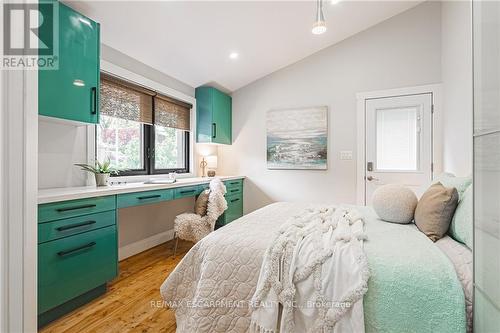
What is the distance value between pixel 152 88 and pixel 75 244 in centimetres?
203

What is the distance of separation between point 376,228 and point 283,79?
2.95 metres

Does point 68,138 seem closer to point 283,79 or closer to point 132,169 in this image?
point 132,169

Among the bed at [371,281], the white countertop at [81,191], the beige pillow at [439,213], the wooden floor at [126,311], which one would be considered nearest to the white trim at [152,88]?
the white countertop at [81,191]

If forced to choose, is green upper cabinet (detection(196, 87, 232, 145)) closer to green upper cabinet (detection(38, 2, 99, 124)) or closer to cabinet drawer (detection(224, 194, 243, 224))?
cabinet drawer (detection(224, 194, 243, 224))

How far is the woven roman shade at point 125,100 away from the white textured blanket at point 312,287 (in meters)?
2.31

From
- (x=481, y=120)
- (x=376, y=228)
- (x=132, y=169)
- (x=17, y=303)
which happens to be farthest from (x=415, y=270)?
(x=132, y=169)

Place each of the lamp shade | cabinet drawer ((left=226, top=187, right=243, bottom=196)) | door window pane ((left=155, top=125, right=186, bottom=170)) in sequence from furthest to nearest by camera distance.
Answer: the lamp shade < cabinet drawer ((left=226, top=187, right=243, bottom=196)) < door window pane ((left=155, top=125, right=186, bottom=170))

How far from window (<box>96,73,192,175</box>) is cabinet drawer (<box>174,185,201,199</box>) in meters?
0.61

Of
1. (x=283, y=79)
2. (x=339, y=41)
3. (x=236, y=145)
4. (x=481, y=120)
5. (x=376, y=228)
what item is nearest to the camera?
(x=481, y=120)

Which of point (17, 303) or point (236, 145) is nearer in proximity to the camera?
point (17, 303)

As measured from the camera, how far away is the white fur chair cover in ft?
8.96

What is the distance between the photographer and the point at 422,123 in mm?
3170

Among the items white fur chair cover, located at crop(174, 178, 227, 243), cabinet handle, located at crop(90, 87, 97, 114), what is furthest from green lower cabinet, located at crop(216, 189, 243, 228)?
cabinet handle, located at crop(90, 87, 97, 114)

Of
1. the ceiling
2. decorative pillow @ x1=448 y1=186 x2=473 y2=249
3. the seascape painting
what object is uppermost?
the ceiling
